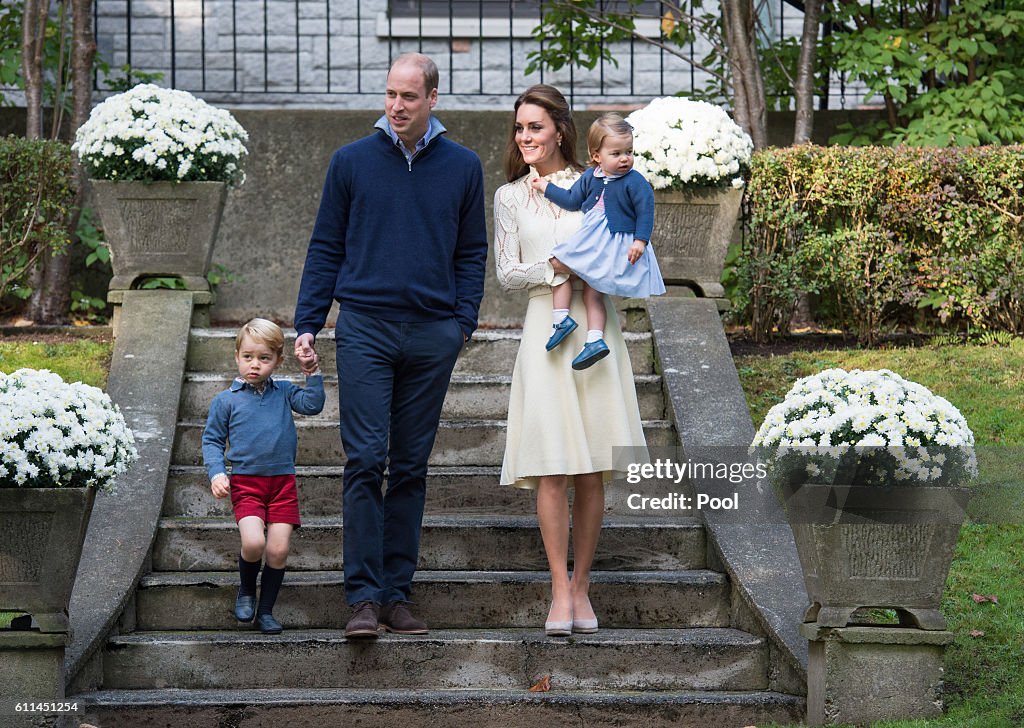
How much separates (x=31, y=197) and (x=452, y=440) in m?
3.02

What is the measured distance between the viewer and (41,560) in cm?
426

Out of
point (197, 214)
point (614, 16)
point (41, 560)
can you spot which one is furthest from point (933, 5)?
point (41, 560)

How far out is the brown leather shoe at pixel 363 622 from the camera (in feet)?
15.2

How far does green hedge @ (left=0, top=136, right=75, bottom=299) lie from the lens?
7.46 meters

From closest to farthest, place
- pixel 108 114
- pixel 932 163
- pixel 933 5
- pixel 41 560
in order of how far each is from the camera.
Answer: pixel 41 560
pixel 108 114
pixel 932 163
pixel 933 5

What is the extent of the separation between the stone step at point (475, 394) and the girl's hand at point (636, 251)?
1.58m

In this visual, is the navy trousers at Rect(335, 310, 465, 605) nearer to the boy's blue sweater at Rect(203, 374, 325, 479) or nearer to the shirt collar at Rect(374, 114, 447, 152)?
the boy's blue sweater at Rect(203, 374, 325, 479)

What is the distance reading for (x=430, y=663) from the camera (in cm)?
474

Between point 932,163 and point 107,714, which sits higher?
point 932,163

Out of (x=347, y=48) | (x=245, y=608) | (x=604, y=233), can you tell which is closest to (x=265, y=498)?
(x=245, y=608)

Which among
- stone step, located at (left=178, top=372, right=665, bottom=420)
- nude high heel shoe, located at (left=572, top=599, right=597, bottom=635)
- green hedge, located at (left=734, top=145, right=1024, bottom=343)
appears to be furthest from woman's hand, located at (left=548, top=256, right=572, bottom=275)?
green hedge, located at (left=734, top=145, right=1024, bottom=343)

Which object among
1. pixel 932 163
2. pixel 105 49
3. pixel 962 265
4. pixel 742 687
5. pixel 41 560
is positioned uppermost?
pixel 105 49

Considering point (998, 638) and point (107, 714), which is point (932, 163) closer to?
point (998, 638)

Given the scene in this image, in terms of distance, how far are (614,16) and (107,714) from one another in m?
6.76
